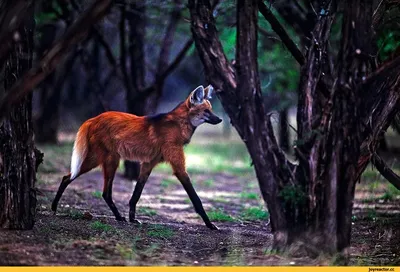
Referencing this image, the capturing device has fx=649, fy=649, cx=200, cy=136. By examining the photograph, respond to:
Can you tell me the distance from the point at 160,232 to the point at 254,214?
2183mm

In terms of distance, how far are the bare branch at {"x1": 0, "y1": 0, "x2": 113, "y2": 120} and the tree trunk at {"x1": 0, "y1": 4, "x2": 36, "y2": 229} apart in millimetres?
797

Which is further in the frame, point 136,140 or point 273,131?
point 136,140

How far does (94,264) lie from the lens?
4910 millimetres

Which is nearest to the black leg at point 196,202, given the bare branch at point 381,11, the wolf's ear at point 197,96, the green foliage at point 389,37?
the wolf's ear at point 197,96

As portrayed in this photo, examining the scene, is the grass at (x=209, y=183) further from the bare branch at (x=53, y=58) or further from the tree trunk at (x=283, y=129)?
the bare branch at (x=53, y=58)

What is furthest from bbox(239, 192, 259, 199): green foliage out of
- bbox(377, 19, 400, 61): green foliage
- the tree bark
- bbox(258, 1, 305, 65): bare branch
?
the tree bark

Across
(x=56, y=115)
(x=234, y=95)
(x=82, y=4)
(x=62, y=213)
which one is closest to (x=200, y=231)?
(x=62, y=213)

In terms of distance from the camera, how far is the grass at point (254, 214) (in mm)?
8075

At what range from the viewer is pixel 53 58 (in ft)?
15.9

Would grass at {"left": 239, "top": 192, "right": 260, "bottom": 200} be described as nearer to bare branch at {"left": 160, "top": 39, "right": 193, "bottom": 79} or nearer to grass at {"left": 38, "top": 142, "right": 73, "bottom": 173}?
bare branch at {"left": 160, "top": 39, "right": 193, "bottom": 79}

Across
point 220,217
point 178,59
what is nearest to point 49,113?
point 178,59

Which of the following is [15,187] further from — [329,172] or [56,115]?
[56,115]

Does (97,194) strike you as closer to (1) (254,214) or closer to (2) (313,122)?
(1) (254,214)

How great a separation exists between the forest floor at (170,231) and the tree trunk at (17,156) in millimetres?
185
